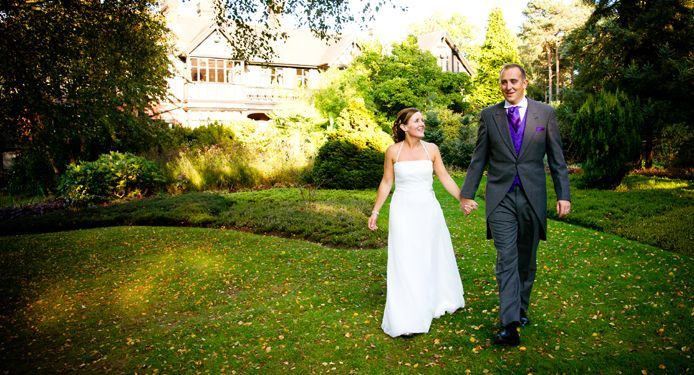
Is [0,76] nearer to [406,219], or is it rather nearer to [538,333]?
[406,219]

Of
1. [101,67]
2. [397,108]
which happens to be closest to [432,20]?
[397,108]

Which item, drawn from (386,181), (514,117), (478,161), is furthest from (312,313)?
(514,117)

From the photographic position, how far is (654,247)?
7.32 metres

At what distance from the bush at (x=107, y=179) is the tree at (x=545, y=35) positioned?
3983 cm

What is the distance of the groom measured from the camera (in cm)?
406

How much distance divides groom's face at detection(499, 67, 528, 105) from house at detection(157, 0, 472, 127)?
25.8 m

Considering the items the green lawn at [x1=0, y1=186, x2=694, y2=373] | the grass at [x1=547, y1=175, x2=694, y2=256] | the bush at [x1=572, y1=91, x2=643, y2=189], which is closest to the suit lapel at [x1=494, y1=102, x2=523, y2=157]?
the green lawn at [x1=0, y1=186, x2=694, y2=373]

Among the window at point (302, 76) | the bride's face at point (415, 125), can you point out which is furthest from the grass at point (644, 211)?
the window at point (302, 76)

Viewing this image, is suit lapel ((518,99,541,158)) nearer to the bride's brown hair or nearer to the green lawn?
the bride's brown hair

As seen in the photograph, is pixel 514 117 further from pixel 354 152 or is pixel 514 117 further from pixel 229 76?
pixel 229 76

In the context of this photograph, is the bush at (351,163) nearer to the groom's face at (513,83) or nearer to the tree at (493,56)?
the groom's face at (513,83)

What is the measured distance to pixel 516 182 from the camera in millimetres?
4105

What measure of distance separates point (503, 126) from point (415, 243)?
1.47m

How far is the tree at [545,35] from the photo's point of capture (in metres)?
46.8
